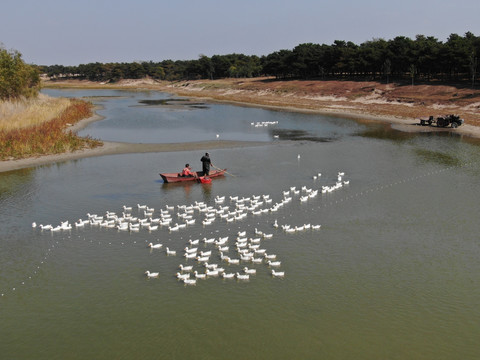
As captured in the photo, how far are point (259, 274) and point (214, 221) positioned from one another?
23.2 ft

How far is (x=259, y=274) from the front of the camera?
19406mm

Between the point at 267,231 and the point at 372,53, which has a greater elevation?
the point at 372,53

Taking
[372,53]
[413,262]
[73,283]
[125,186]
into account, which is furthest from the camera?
[372,53]

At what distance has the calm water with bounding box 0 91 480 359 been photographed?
1514 centimetres

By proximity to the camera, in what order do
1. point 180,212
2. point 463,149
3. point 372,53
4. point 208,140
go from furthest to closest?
point 372,53 < point 208,140 < point 463,149 < point 180,212

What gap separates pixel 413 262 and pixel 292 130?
4393cm

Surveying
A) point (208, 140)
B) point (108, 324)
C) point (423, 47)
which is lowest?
point (108, 324)

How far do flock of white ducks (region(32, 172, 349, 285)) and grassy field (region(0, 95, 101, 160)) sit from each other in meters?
21.0

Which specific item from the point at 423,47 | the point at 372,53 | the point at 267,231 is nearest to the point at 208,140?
the point at 267,231

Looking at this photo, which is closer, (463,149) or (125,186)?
(125,186)

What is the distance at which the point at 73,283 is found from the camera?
19156 millimetres

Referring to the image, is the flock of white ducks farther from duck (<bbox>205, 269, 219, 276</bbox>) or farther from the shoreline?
the shoreline

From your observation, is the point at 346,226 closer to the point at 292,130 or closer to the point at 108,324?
the point at 108,324

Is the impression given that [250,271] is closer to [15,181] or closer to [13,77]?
[15,181]
